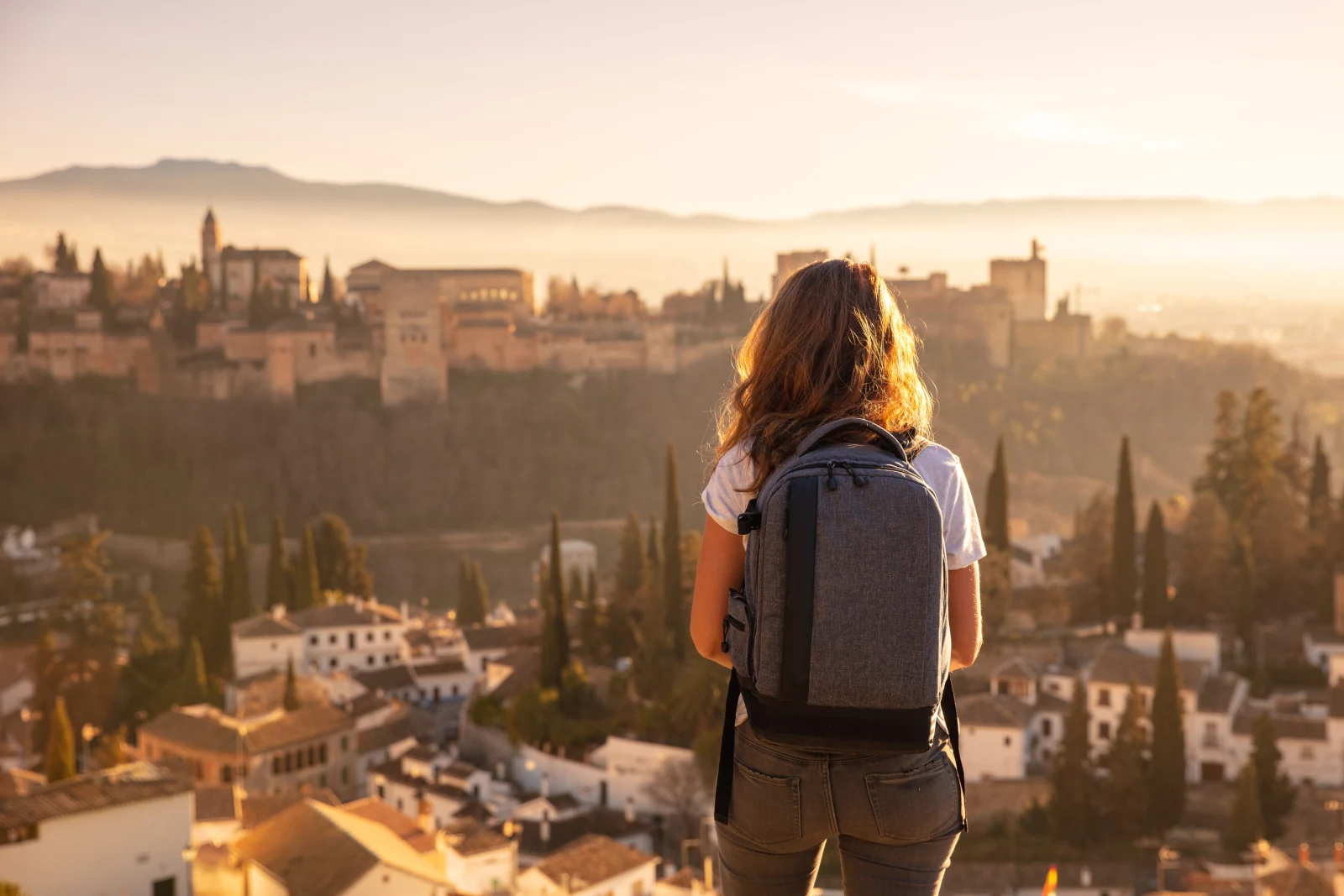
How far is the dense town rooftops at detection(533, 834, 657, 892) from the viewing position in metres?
12.2

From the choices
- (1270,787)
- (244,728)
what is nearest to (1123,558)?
(1270,787)

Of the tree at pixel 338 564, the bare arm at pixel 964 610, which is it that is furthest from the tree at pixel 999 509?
the bare arm at pixel 964 610

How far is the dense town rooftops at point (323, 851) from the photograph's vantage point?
11.4 metres

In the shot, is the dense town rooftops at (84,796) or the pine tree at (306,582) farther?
the pine tree at (306,582)

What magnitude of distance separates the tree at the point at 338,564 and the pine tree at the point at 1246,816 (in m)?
17.2

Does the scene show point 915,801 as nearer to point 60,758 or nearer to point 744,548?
point 744,548

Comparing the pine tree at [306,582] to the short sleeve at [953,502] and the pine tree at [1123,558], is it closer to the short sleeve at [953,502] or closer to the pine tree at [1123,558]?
the pine tree at [1123,558]

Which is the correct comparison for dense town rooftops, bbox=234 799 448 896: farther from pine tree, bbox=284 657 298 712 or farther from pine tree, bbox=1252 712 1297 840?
pine tree, bbox=1252 712 1297 840

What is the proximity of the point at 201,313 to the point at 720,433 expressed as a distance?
1723 inches

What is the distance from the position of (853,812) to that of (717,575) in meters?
0.33

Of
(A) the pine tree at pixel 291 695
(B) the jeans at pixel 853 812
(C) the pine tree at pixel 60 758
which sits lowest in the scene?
(A) the pine tree at pixel 291 695

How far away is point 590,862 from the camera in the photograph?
1262cm

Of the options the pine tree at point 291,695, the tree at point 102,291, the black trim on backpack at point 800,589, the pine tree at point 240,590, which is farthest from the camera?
the tree at point 102,291

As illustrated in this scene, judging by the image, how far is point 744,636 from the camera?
5.08 feet
